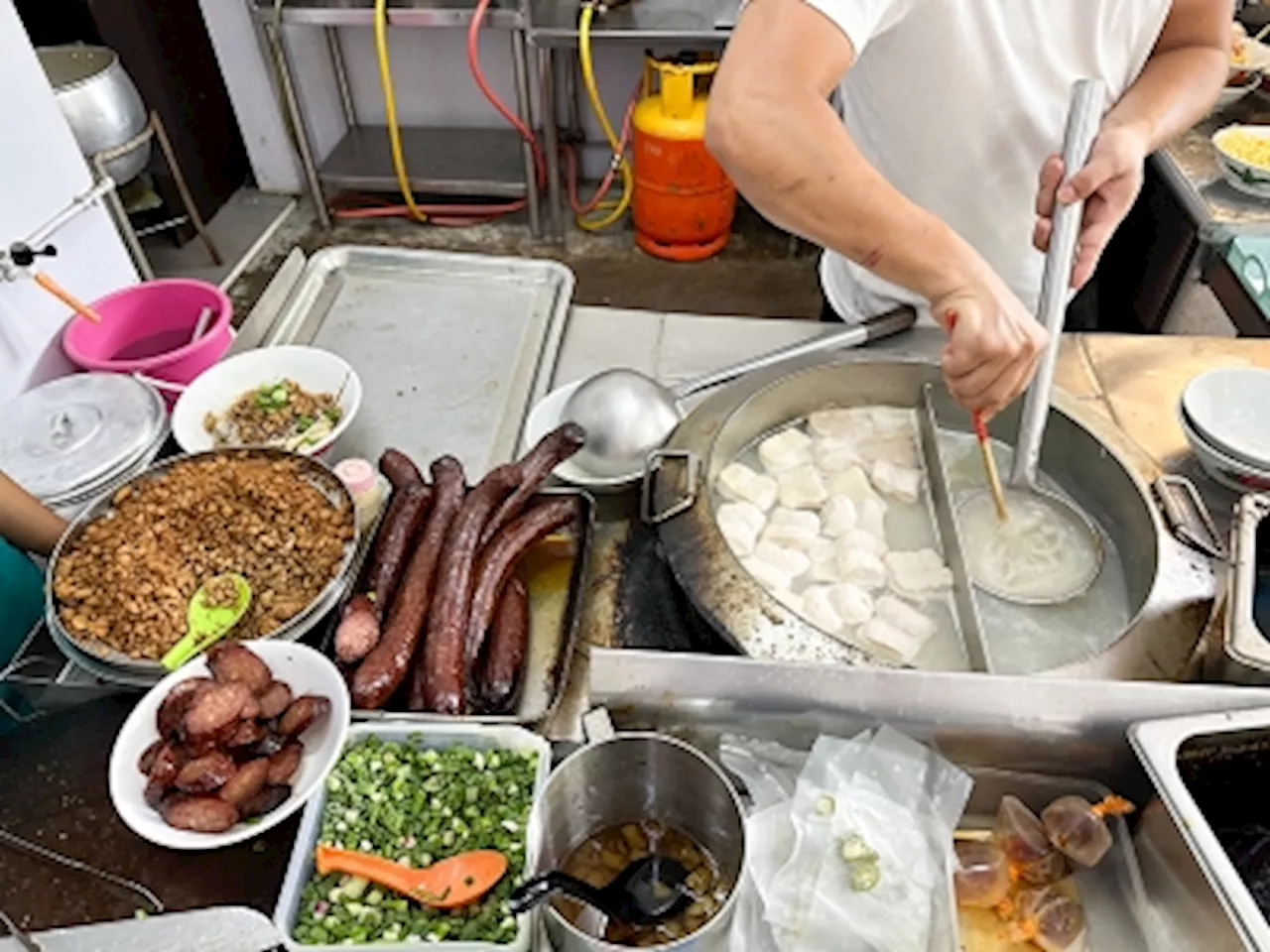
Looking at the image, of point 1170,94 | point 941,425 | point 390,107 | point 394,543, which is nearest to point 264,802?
point 394,543

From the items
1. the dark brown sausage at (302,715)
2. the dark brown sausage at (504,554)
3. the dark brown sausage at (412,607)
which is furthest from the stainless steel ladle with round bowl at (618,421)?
the dark brown sausage at (302,715)

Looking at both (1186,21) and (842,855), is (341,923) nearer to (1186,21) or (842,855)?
(842,855)

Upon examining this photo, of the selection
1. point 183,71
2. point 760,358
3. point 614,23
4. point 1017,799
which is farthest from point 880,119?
point 183,71

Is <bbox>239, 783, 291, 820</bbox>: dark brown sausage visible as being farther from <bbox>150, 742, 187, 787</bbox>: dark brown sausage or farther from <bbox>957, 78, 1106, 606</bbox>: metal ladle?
<bbox>957, 78, 1106, 606</bbox>: metal ladle

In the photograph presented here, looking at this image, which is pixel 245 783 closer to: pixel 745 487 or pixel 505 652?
pixel 505 652

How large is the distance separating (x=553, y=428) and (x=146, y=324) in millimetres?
1352

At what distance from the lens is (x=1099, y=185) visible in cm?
167

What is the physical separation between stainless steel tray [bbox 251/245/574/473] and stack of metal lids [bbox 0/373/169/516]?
14.8 inches

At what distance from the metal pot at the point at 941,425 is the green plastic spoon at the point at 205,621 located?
2.34ft

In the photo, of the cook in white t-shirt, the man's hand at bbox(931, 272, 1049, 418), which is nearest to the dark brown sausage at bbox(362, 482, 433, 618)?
the cook in white t-shirt

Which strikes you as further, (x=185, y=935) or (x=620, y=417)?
(x=620, y=417)

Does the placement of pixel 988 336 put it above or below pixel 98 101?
above

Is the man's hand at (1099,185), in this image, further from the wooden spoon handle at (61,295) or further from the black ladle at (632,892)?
the wooden spoon handle at (61,295)

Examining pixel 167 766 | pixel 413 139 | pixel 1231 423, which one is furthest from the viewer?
pixel 413 139
